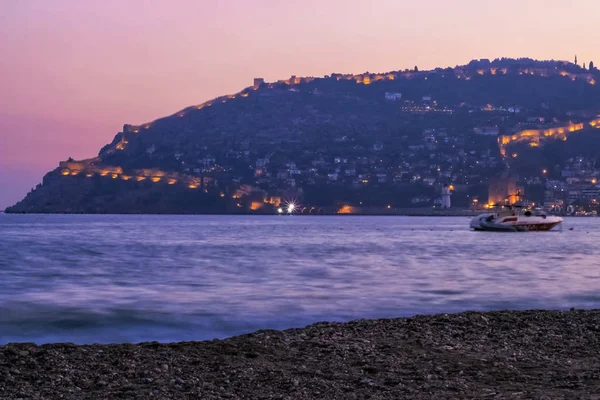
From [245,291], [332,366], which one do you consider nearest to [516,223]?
[245,291]

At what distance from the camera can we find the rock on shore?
8.06 meters

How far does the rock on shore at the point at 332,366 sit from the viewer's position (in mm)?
8062

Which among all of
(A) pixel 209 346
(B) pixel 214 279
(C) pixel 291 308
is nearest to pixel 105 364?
(A) pixel 209 346

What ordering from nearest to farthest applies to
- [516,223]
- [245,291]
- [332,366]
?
1. [332,366]
2. [245,291]
3. [516,223]

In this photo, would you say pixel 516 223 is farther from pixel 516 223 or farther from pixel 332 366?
pixel 332 366

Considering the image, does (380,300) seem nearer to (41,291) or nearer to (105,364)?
(41,291)

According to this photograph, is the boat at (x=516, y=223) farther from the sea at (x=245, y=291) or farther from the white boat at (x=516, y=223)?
the sea at (x=245, y=291)

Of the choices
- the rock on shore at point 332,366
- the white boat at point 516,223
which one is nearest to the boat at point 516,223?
the white boat at point 516,223

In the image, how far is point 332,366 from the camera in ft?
30.9

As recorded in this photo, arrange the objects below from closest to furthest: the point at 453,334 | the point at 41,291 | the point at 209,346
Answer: the point at 209,346
the point at 453,334
the point at 41,291

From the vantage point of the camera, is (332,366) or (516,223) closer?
(332,366)

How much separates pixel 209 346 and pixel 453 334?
3478mm

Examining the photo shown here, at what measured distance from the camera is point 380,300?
21.6 meters

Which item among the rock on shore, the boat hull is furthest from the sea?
the boat hull
